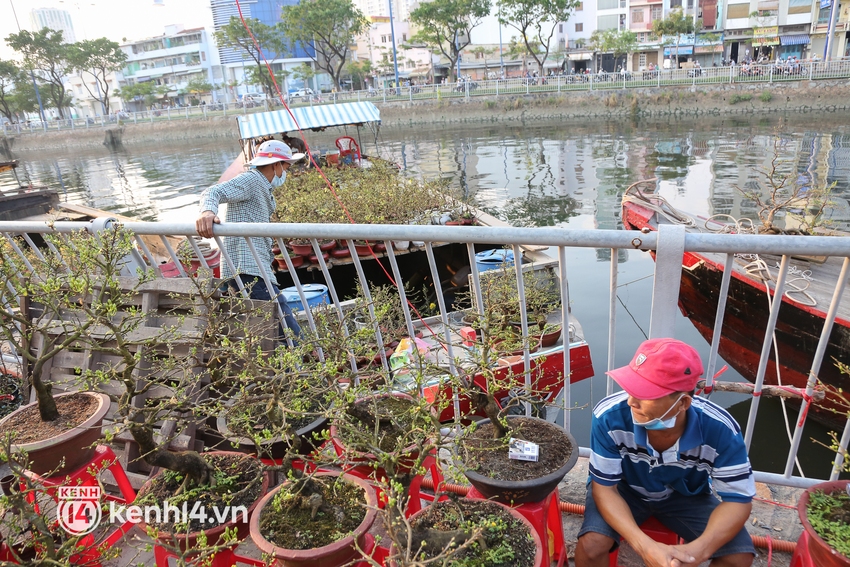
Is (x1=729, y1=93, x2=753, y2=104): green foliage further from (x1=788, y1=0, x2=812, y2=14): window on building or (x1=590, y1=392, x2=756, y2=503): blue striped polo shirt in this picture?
(x1=590, y1=392, x2=756, y2=503): blue striped polo shirt

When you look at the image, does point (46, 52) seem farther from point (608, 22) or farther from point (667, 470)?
point (667, 470)

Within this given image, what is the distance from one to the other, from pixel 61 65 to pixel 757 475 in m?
64.3

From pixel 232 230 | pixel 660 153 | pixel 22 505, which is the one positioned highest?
pixel 232 230

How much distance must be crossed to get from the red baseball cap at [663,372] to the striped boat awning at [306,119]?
38.4 feet

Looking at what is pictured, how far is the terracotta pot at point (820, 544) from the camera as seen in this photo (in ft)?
5.49

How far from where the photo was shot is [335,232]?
2.47 m

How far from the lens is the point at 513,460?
2105 mm

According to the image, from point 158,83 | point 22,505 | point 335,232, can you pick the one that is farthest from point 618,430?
point 158,83

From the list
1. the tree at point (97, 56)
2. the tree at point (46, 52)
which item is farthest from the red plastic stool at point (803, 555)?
the tree at point (97, 56)

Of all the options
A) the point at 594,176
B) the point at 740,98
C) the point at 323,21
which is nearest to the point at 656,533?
the point at 594,176

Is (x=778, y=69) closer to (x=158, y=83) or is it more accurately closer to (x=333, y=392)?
(x=333, y=392)

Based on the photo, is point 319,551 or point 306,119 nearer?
point 319,551

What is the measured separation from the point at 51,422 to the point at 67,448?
23 centimetres

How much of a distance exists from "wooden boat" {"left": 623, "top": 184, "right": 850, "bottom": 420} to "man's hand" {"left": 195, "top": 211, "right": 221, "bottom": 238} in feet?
11.0
